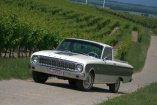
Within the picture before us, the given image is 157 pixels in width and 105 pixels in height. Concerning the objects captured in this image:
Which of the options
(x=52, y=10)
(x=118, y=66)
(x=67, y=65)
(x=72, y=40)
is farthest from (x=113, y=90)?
(x=52, y=10)

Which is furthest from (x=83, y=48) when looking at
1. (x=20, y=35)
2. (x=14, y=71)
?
(x=20, y=35)

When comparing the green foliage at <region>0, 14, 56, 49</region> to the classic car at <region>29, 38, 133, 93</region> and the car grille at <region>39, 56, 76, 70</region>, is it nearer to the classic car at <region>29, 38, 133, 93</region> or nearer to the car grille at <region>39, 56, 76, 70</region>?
the classic car at <region>29, 38, 133, 93</region>

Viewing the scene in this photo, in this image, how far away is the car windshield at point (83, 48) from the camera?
44.9ft

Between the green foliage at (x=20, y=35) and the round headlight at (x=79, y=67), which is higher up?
the round headlight at (x=79, y=67)

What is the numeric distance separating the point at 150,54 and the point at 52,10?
102 feet

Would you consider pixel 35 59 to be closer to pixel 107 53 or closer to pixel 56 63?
pixel 56 63

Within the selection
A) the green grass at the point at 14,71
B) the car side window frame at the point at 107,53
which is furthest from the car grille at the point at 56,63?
the car side window frame at the point at 107,53

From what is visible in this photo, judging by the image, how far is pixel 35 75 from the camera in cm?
1314

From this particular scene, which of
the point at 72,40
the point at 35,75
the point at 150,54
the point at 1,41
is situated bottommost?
the point at 150,54

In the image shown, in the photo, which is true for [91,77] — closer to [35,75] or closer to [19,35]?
[35,75]

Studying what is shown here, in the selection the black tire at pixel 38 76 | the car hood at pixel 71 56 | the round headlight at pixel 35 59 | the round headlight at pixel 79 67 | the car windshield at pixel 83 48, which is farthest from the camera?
the car windshield at pixel 83 48

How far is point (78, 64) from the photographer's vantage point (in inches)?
478

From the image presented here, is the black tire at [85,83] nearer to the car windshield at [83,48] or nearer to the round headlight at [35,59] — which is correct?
the car windshield at [83,48]

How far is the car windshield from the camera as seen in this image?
13.7m
